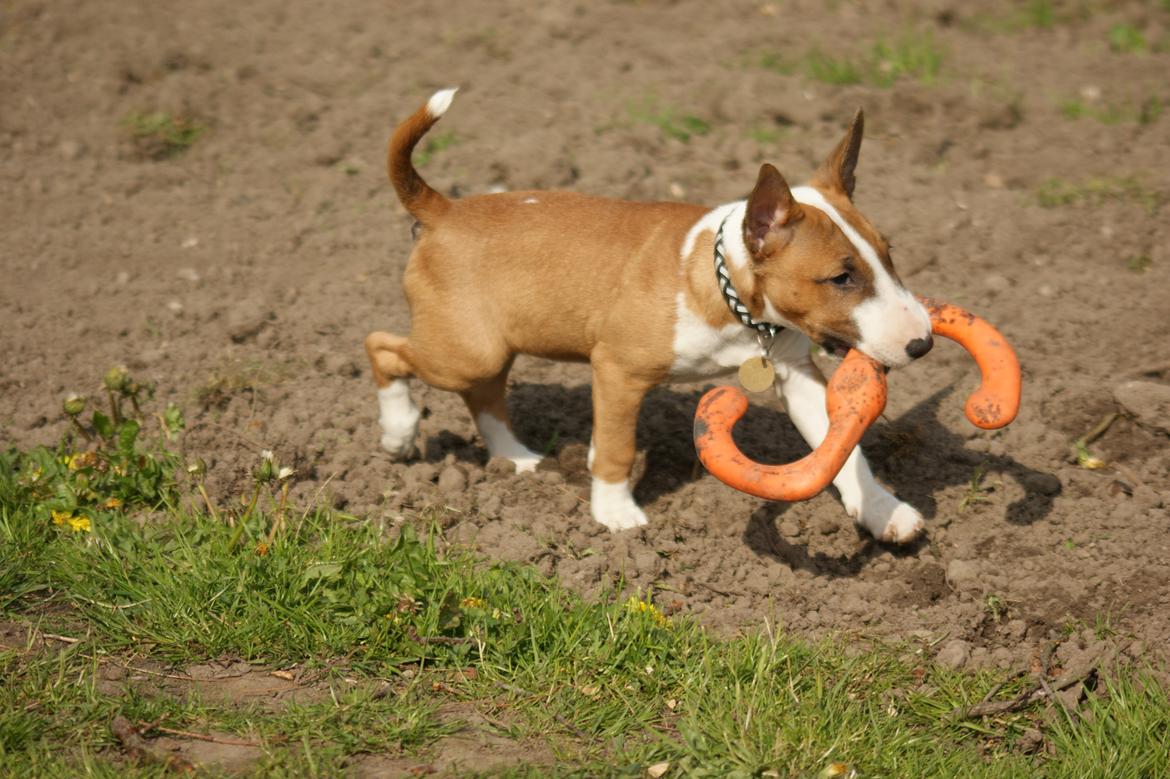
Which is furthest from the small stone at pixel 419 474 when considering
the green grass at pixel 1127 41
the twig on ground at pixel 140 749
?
the green grass at pixel 1127 41

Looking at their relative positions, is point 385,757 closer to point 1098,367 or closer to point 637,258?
point 637,258

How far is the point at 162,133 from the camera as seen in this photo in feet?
25.8

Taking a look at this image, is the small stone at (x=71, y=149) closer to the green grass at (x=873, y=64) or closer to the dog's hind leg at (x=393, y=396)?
the dog's hind leg at (x=393, y=396)

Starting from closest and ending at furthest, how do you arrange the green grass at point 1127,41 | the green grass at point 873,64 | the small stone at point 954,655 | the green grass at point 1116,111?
the small stone at point 954,655 → the green grass at point 1116,111 → the green grass at point 873,64 → the green grass at point 1127,41

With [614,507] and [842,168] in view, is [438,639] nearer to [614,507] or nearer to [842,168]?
[614,507]

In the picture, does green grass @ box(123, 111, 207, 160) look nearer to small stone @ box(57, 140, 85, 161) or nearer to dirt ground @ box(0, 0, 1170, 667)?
dirt ground @ box(0, 0, 1170, 667)

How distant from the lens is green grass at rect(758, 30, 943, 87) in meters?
8.29

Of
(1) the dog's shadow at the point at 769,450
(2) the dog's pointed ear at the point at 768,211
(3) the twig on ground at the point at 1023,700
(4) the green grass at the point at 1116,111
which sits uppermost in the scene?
(2) the dog's pointed ear at the point at 768,211

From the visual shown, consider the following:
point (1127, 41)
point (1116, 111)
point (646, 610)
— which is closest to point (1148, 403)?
point (646, 610)

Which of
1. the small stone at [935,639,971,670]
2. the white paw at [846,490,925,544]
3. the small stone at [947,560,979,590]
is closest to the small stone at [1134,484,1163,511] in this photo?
the small stone at [947,560,979,590]

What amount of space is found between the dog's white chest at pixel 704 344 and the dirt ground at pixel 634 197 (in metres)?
0.70

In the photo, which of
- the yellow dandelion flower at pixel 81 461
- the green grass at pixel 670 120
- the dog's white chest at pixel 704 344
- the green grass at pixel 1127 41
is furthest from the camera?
the green grass at pixel 1127 41

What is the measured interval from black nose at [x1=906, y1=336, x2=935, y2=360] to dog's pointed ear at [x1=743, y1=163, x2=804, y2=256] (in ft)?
1.93

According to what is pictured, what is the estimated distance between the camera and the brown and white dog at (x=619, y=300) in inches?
175
